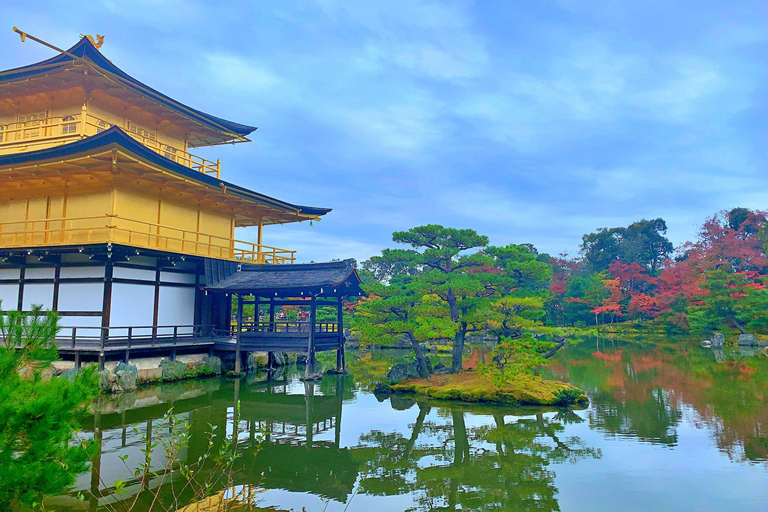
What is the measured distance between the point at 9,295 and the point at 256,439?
18.4 metres

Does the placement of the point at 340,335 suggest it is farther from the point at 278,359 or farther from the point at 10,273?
the point at 10,273

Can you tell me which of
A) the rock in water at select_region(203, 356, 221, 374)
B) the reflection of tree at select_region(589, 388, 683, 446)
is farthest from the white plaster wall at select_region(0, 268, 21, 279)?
the reflection of tree at select_region(589, 388, 683, 446)

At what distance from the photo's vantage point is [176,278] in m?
19.8

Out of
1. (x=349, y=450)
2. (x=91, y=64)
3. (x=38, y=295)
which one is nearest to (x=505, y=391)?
(x=349, y=450)

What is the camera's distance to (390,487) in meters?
7.75

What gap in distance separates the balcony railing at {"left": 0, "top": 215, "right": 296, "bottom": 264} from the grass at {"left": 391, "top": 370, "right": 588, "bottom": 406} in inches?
392

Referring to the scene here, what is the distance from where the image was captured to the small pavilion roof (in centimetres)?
1802

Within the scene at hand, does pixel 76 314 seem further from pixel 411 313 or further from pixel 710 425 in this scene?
pixel 710 425

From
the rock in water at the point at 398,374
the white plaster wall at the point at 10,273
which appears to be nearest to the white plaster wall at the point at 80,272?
the white plaster wall at the point at 10,273

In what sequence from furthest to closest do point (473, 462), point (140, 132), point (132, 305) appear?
1. point (140, 132)
2. point (132, 305)
3. point (473, 462)

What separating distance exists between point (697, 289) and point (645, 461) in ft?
113

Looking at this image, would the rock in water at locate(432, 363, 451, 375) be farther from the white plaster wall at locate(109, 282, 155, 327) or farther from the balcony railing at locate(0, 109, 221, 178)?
the balcony railing at locate(0, 109, 221, 178)

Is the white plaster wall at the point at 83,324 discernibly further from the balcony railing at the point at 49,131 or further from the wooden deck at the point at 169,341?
the balcony railing at the point at 49,131

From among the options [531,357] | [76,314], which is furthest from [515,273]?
[76,314]
